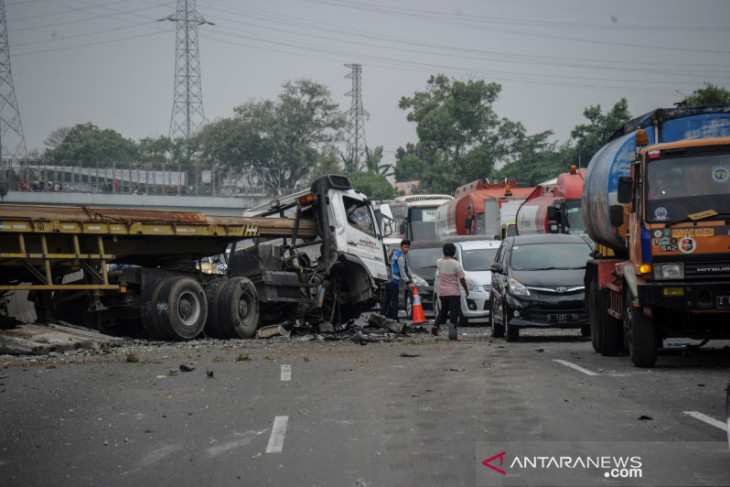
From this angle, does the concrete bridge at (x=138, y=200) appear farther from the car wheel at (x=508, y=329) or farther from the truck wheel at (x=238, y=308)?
the car wheel at (x=508, y=329)

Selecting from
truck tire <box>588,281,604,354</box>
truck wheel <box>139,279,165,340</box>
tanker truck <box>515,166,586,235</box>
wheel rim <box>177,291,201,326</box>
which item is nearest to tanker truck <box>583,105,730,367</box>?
truck tire <box>588,281,604,354</box>

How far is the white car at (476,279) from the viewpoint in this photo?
2148 centimetres

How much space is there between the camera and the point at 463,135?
64812 millimetres

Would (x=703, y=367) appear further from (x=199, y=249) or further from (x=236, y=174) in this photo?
(x=236, y=174)

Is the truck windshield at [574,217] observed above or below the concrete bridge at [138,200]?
below

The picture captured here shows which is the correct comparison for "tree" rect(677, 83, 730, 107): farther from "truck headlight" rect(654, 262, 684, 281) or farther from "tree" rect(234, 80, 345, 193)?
"tree" rect(234, 80, 345, 193)

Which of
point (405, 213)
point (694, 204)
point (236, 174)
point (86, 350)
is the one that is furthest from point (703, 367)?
point (236, 174)

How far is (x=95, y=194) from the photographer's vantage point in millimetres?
64625

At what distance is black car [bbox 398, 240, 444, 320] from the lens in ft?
80.3

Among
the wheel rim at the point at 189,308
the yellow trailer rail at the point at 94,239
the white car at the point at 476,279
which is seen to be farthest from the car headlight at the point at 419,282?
the wheel rim at the point at 189,308

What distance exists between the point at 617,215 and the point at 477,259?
35.7 feet

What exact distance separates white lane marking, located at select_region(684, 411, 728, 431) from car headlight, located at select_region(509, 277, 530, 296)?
8.53 metres

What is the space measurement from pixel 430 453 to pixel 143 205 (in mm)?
60480

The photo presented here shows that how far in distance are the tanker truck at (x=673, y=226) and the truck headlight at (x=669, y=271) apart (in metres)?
0.01
